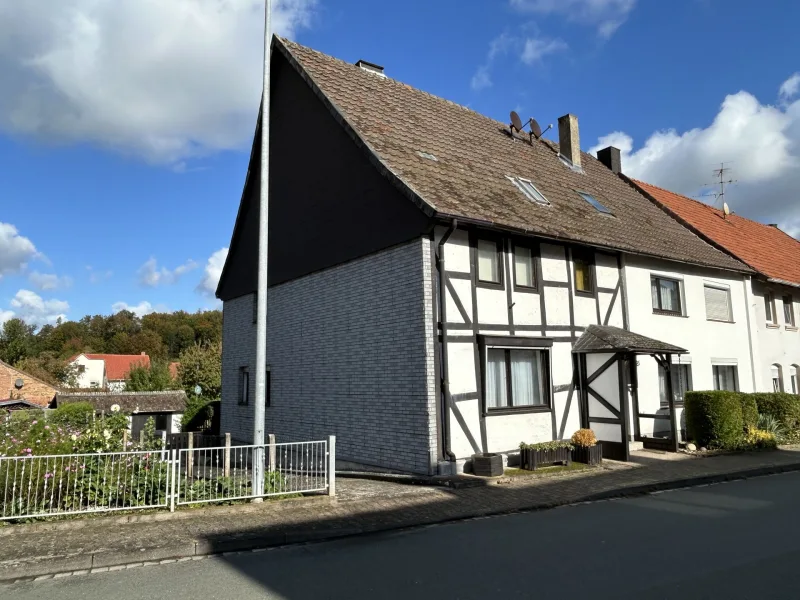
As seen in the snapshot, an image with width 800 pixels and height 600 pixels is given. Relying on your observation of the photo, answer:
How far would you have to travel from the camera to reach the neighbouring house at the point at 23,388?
1609 inches

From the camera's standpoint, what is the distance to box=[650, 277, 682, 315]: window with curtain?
16734mm

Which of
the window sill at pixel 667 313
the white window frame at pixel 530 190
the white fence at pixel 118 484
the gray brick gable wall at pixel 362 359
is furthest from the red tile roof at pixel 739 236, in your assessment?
the white fence at pixel 118 484

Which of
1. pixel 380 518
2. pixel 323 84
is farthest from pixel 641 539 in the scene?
pixel 323 84

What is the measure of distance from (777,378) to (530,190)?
12.9 metres

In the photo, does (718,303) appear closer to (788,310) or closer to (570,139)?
(788,310)

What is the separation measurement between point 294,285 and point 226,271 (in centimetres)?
497

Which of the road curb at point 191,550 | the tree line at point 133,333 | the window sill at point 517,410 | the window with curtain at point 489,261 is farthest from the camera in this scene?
the tree line at point 133,333

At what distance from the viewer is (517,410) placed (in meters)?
12.6

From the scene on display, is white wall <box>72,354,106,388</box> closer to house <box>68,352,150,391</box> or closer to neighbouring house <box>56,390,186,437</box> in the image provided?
house <box>68,352,150,391</box>

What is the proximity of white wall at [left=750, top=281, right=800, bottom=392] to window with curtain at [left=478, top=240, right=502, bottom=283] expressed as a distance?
11808 millimetres

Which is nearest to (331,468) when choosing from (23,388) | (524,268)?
(524,268)

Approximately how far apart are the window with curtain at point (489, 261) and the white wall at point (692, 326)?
188 inches

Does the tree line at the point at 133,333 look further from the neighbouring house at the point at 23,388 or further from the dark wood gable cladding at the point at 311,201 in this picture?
the dark wood gable cladding at the point at 311,201

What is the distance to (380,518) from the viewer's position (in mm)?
8375
